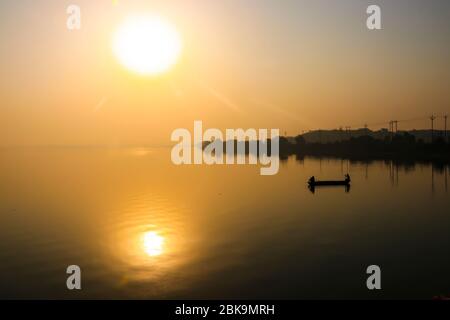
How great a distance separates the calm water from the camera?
2634cm

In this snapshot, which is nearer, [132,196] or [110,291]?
[110,291]

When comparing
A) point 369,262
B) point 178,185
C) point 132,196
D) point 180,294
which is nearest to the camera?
point 180,294

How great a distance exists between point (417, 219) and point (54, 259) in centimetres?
4465

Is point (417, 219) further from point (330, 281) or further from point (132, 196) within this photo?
point (132, 196)

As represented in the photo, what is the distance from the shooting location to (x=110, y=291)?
2575cm

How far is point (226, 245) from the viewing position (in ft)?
124

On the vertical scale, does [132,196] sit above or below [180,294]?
above

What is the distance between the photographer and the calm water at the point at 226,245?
26.3 metres

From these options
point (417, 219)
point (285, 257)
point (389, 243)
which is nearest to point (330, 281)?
point (285, 257)
